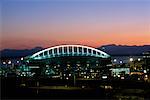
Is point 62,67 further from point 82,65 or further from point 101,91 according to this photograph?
point 101,91

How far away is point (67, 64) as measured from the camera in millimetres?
12242

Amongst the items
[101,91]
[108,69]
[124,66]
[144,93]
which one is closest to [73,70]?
[108,69]

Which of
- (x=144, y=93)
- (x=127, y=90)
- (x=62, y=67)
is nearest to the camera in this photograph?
(x=144, y=93)

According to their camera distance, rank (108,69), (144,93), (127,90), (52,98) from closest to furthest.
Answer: (52,98) → (144,93) → (127,90) → (108,69)

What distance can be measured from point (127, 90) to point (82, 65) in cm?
624

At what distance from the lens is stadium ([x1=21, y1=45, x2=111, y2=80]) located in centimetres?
1141

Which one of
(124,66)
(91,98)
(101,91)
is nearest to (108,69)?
(124,66)

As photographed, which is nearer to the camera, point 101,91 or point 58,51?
point 101,91

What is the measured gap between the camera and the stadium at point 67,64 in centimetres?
1141

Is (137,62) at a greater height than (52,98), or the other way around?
(137,62)

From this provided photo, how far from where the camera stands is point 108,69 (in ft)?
42.4

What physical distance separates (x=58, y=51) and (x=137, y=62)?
387cm

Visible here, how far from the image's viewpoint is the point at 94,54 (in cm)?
1365

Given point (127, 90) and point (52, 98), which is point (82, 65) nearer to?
point (127, 90)
